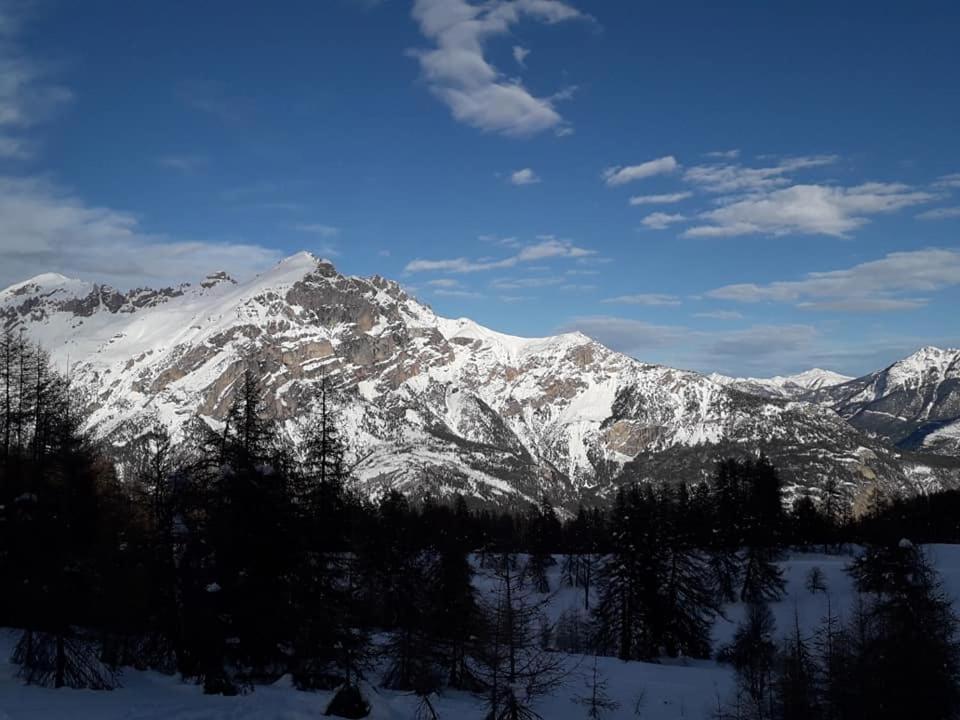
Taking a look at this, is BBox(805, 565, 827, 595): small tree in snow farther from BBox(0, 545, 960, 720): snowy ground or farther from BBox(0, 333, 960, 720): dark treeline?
BBox(0, 333, 960, 720): dark treeline

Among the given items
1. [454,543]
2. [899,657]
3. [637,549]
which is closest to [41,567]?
[454,543]

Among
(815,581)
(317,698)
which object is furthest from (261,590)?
(815,581)

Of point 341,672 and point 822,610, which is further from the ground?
point 341,672

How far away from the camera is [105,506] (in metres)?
36.6

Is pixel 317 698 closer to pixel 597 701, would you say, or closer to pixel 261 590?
pixel 261 590

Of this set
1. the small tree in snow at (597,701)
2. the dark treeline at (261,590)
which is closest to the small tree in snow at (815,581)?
the dark treeline at (261,590)

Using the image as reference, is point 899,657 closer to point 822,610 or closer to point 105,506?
point 105,506

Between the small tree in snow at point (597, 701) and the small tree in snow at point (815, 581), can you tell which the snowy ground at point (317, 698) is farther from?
the small tree in snow at point (815, 581)

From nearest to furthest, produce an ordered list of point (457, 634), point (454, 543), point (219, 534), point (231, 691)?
point (231, 691) < point (219, 534) < point (457, 634) < point (454, 543)

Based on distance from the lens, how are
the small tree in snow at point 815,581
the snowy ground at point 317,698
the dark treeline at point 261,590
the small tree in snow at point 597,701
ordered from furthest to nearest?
the small tree in snow at point 815,581 → the small tree in snow at point 597,701 → the dark treeline at point 261,590 → the snowy ground at point 317,698

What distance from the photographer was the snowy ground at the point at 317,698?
1745 centimetres

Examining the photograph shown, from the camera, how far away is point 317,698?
21.5 m

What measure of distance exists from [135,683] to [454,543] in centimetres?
1978

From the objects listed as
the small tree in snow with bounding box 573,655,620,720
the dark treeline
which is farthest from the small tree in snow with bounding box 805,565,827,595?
the small tree in snow with bounding box 573,655,620,720
